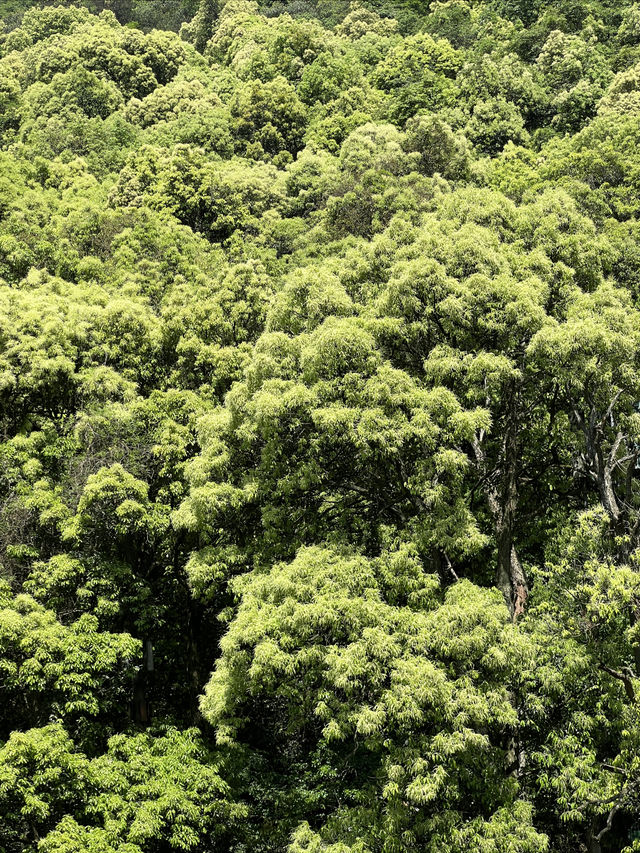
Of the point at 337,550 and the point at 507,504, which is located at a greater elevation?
the point at 507,504

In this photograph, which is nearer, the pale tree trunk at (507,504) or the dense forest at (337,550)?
the dense forest at (337,550)

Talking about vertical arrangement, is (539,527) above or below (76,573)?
above

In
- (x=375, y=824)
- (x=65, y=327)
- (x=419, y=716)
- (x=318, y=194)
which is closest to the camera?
(x=419, y=716)

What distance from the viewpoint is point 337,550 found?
11703 millimetres

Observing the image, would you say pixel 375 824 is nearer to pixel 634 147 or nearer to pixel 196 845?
pixel 196 845

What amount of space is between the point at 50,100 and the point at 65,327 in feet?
111

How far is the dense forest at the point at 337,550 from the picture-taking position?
10.1 metres

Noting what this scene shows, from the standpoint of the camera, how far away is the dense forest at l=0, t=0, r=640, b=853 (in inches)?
399

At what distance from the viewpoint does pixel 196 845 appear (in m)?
12.3

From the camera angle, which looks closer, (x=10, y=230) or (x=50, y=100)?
(x=10, y=230)

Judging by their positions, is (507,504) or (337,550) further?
(507,504)

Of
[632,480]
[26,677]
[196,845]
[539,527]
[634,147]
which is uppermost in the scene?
[634,147]

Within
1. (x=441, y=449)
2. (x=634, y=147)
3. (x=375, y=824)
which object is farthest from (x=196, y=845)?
(x=634, y=147)

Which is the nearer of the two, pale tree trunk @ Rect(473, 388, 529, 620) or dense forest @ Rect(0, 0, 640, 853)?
dense forest @ Rect(0, 0, 640, 853)
